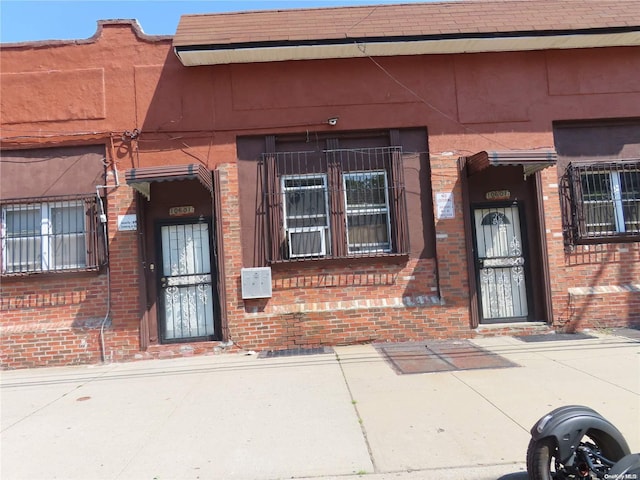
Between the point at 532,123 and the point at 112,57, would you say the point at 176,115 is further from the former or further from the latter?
the point at 532,123

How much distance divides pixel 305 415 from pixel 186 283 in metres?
4.07

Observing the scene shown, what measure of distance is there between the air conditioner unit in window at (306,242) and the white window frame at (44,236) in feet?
11.5

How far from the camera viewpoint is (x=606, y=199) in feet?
27.1

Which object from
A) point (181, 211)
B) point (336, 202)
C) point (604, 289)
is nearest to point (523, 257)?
point (604, 289)

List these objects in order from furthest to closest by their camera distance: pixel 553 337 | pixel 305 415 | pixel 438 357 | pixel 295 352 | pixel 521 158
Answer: pixel 553 337, pixel 295 352, pixel 521 158, pixel 438 357, pixel 305 415

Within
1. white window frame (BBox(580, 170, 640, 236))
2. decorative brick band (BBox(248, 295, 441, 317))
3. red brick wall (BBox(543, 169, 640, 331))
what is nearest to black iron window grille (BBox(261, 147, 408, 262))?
decorative brick band (BBox(248, 295, 441, 317))

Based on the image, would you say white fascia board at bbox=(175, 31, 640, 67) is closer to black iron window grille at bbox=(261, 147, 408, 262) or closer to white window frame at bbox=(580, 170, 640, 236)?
black iron window grille at bbox=(261, 147, 408, 262)

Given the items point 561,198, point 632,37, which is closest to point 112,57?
point 561,198

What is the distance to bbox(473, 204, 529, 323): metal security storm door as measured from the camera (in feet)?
26.7

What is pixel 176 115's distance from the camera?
7.88m

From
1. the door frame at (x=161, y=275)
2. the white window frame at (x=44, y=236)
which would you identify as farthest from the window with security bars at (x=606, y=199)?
the white window frame at (x=44, y=236)

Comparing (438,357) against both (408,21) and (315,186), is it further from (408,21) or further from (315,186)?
(408,21)

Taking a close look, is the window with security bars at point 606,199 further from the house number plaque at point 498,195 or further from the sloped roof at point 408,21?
the sloped roof at point 408,21

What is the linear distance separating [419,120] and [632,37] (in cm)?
394
